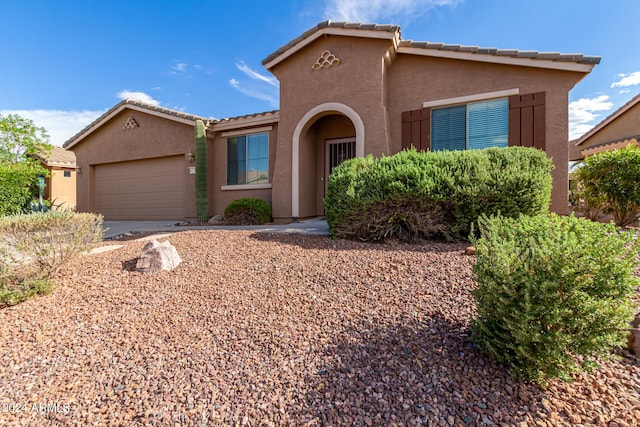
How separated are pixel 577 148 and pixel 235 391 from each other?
21.0 metres

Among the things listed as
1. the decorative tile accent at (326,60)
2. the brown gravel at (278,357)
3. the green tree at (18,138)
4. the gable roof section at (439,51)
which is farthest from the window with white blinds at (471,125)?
the green tree at (18,138)

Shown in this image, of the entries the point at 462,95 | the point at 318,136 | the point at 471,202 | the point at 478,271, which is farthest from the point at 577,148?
the point at 478,271

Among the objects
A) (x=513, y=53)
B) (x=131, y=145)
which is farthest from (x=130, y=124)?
(x=513, y=53)

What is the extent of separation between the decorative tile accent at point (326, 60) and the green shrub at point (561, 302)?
7.68 metres

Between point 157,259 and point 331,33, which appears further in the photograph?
point 331,33

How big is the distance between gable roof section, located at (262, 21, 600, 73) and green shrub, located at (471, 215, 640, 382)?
20.8ft

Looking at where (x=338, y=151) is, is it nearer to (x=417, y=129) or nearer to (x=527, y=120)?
(x=417, y=129)

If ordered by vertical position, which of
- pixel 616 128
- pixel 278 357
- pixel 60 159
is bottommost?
pixel 278 357

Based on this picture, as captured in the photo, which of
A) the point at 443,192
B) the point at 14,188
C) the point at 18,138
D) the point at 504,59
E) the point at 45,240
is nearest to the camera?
the point at 45,240

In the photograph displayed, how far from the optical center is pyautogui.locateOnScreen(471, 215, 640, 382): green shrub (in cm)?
165

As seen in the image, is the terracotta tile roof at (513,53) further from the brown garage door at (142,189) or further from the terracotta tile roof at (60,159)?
the terracotta tile roof at (60,159)

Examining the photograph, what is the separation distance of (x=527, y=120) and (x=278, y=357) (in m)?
7.47

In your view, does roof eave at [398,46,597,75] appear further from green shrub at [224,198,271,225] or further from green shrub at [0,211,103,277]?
green shrub at [0,211,103,277]

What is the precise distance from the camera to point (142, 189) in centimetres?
1202
